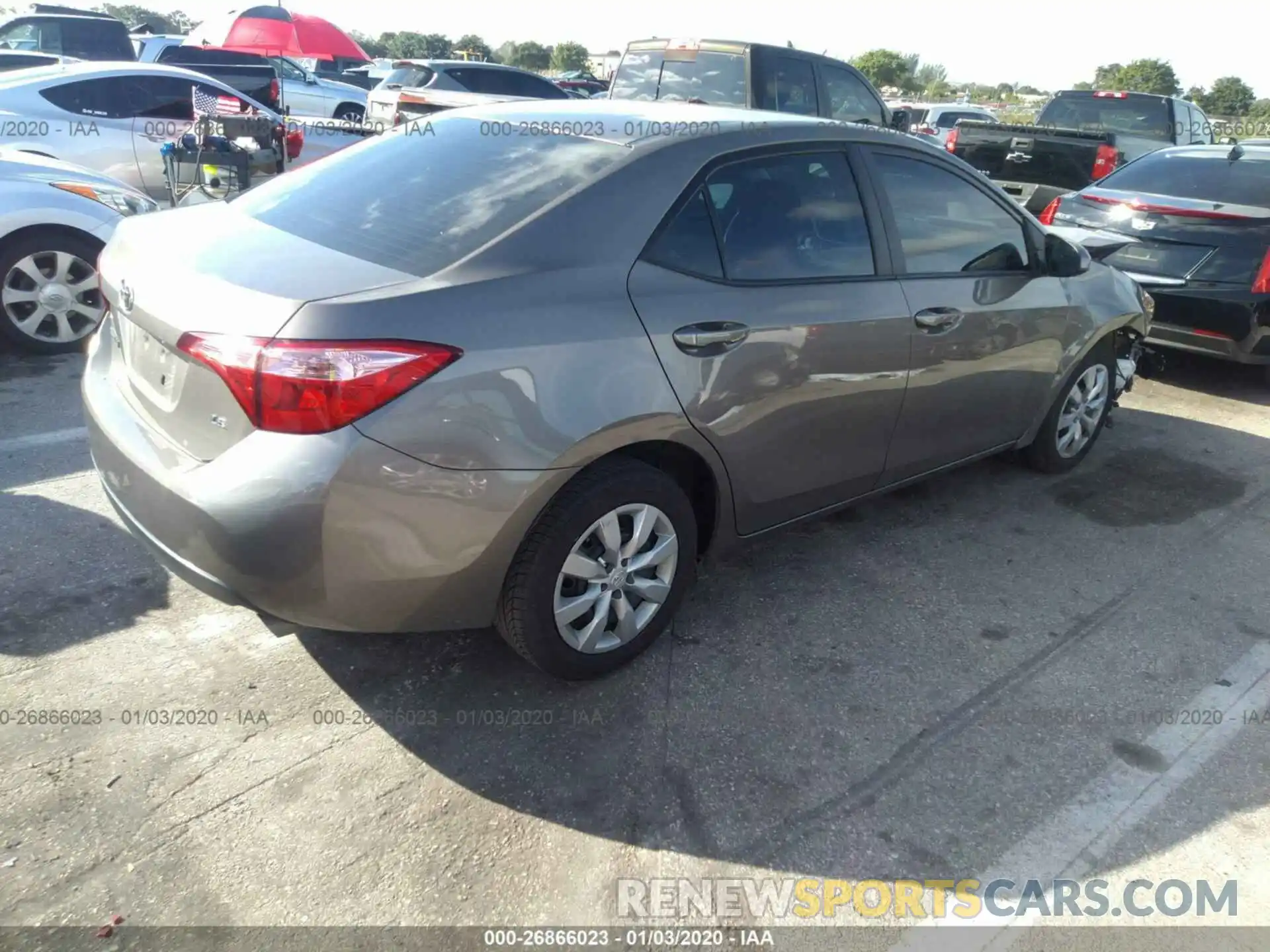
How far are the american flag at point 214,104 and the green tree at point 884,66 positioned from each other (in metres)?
56.7

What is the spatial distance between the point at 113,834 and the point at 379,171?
6.82ft

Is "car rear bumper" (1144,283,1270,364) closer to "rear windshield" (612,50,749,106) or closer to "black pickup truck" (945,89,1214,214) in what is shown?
"black pickup truck" (945,89,1214,214)

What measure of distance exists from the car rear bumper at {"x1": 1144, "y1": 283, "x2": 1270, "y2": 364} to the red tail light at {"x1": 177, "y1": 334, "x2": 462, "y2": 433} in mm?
5503

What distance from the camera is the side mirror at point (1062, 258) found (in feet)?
13.6

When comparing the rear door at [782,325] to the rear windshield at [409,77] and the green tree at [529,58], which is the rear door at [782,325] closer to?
the rear windshield at [409,77]

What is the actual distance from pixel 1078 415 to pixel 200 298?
4.09m

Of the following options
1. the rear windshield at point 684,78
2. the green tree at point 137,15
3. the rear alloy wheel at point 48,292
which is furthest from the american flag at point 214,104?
the green tree at point 137,15

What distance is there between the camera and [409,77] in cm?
1403

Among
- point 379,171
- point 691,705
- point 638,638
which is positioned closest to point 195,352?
point 379,171

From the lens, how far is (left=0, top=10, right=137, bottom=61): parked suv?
14.6 metres

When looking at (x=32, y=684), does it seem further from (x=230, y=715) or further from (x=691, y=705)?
(x=691, y=705)

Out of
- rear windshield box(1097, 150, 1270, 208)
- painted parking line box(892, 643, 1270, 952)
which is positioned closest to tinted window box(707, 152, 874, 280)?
painted parking line box(892, 643, 1270, 952)

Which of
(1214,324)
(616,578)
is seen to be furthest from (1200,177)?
(616,578)

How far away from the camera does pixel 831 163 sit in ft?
11.1
